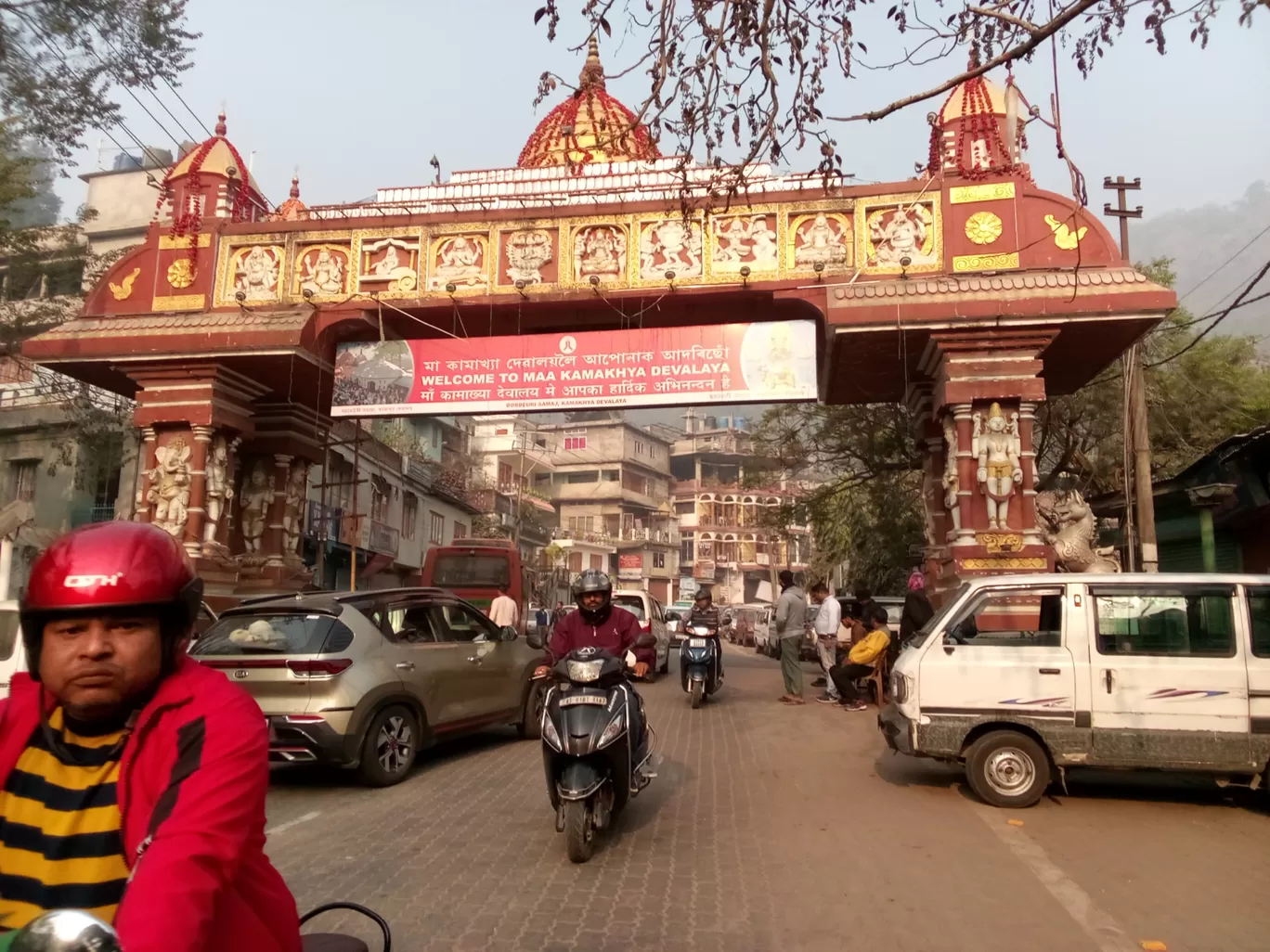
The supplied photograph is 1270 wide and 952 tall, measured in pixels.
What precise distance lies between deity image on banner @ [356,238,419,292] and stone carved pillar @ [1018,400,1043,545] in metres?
8.57

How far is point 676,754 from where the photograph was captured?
838 centimetres

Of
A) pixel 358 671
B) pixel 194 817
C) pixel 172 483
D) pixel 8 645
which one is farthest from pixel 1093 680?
pixel 172 483

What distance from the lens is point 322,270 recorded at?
13633mm

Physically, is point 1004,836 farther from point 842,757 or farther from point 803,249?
point 803,249

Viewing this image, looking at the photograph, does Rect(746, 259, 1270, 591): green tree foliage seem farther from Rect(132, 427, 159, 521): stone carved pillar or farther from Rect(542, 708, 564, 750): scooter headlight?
Rect(542, 708, 564, 750): scooter headlight

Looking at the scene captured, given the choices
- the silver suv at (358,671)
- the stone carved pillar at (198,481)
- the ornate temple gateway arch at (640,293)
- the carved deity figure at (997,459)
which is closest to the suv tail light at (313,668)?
the silver suv at (358,671)

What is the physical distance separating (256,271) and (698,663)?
28.6ft

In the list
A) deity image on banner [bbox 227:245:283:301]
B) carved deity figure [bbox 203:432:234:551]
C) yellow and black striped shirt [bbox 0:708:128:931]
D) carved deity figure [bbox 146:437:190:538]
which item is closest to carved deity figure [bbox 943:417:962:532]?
deity image on banner [bbox 227:245:283:301]

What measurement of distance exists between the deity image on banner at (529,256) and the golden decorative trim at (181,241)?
184 inches

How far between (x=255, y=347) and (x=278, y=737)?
788 centimetres

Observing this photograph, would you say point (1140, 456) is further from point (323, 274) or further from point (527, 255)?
point (323, 274)

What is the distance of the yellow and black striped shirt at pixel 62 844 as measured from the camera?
5.15 feet

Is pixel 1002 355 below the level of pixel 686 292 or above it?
below

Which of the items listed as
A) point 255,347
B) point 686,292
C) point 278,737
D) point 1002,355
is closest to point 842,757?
point 278,737
